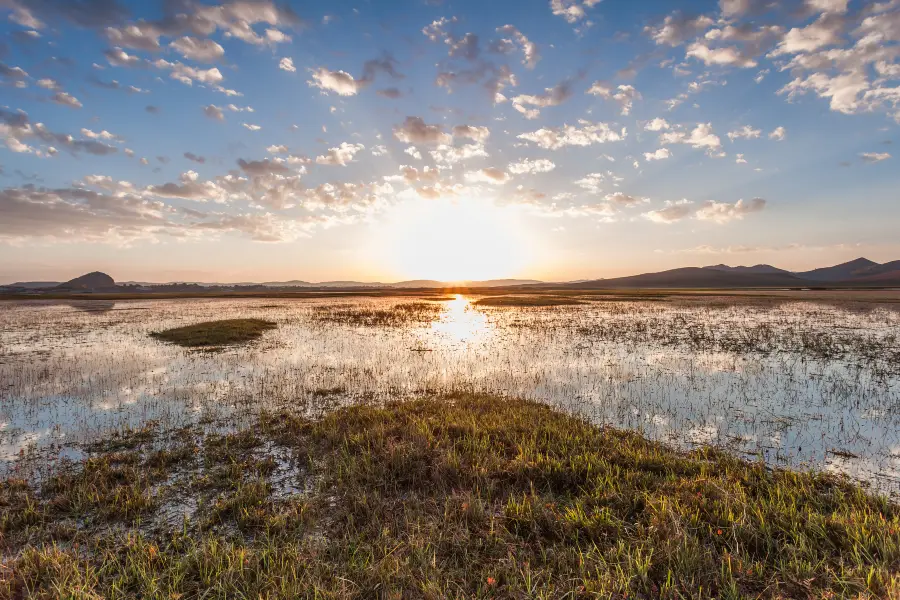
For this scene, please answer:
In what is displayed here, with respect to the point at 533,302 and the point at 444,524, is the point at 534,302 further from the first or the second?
the point at 444,524

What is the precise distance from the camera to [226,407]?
12812mm

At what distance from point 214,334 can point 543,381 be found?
998 inches

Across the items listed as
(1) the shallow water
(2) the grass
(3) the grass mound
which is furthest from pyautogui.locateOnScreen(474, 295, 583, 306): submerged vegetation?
(2) the grass

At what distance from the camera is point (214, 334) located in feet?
92.6

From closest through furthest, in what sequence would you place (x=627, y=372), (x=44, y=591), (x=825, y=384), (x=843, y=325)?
(x=44, y=591) → (x=825, y=384) → (x=627, y=372) → (x=843, y=325)

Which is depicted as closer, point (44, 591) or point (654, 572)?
point (44, 591)

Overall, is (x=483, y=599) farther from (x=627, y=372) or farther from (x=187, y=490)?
(x=627, y=372)

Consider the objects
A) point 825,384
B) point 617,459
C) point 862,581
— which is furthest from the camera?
point 825,384

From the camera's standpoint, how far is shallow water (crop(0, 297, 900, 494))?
33.1ft

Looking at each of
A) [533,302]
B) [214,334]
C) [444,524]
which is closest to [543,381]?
[444,524]

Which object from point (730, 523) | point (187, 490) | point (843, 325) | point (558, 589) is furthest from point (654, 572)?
point (843, 325)

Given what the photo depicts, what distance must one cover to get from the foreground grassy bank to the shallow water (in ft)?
8.15

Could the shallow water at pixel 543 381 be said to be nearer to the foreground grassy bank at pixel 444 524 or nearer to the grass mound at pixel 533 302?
the foreground grassy bank at pixel 444 524

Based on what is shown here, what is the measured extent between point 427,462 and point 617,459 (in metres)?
4.15
